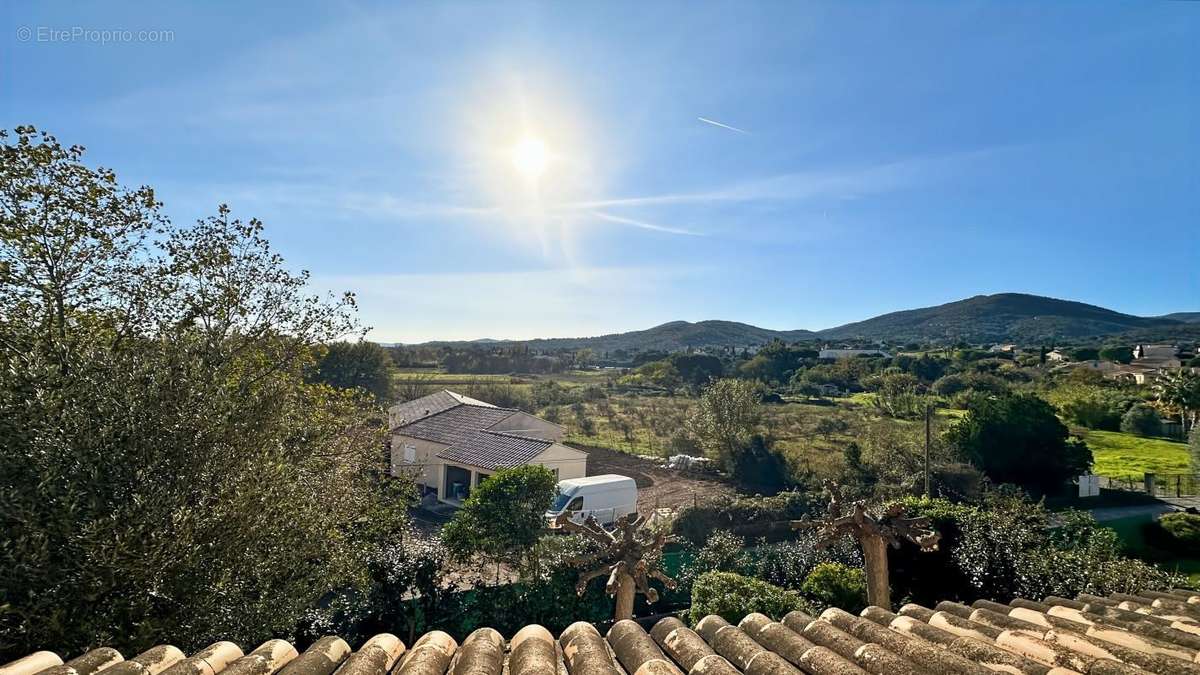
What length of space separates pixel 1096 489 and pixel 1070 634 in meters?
27.4

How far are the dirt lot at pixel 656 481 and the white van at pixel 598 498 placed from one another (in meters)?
2.15

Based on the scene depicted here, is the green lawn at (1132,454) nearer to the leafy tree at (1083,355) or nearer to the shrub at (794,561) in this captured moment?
the shrub at (794,561)

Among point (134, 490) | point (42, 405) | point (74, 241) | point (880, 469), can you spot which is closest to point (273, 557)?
point (134, 490)

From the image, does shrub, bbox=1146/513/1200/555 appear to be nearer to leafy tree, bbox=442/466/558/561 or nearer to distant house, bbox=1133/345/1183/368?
leafy tree, bbox=442/466/558/561

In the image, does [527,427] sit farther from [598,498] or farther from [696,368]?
[696,368]

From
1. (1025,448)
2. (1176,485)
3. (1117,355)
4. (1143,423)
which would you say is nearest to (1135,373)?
(1117,355)

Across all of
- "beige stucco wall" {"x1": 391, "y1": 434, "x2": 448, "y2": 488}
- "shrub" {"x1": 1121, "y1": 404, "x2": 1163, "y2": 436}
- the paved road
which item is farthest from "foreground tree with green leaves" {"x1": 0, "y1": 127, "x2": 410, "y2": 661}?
"shrub" {"x1": 1121, "y1": 404, "x2": 1163, "y2": 436}

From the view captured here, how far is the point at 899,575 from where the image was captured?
11.8m

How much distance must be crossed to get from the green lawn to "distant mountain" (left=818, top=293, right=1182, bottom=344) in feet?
299

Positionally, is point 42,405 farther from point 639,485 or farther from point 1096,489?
Answer: point 1096,489

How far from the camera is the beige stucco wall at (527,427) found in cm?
2444

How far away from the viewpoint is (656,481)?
84.1 feet

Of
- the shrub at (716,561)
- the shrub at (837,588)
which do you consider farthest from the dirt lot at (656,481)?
the shrub at (837,588)

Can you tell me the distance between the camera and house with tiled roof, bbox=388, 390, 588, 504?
20438 millimetres
